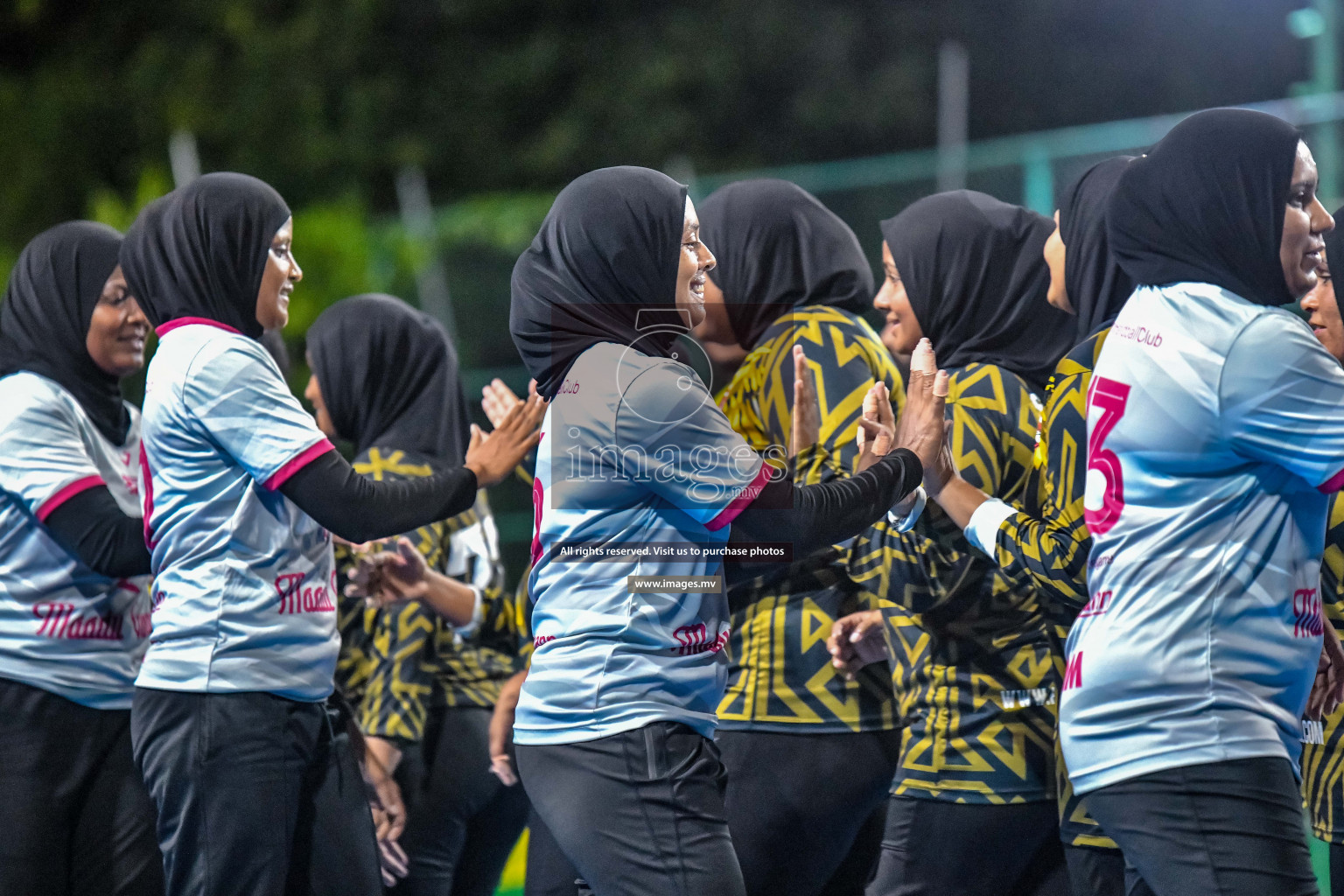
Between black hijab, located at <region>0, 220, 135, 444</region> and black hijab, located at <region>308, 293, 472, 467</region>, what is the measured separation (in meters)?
0.59

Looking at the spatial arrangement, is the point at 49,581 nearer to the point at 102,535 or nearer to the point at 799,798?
the point at 102,535

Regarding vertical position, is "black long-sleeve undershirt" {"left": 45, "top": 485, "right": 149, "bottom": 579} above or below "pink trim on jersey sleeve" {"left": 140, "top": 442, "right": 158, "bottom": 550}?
below

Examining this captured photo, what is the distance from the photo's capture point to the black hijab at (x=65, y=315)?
11.7ft

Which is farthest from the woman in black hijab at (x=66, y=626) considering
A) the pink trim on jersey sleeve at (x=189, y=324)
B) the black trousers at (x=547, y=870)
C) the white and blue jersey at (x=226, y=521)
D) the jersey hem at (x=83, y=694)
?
the black trousers at (x=547, y=870)

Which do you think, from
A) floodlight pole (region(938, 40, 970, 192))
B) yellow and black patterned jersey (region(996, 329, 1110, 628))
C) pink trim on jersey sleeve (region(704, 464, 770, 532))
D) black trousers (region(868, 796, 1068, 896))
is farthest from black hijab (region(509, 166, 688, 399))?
floodlight pole (region(938, 40, 970, 192))

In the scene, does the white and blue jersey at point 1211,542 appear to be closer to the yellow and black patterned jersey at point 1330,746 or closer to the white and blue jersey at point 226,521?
the yellow and black patterned jersey at point 1330,746

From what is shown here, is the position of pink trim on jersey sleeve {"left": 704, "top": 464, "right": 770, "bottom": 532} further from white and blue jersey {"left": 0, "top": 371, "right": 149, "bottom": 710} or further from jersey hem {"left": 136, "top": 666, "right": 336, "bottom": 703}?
white and blue jersey {"left": 0, "top": 371, "right": 149, "bottom": 710}

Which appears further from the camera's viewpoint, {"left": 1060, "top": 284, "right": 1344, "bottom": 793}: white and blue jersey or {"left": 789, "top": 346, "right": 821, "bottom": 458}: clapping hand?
{"left": 789, "top": 346, "right": 821, "bottom": 458}: clapping hand

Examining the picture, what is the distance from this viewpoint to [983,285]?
10.6ft

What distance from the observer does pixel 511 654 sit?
13.4 ft

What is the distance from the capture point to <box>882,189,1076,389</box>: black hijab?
3.21 meters

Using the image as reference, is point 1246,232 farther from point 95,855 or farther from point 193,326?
point 95,855

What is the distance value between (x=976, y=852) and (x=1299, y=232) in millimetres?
→ 1322

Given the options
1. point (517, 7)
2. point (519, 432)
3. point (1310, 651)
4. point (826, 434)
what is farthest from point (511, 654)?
point (517, 7)
